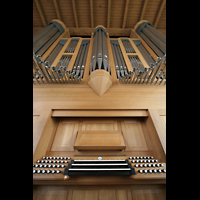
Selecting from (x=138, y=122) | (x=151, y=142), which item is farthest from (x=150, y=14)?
(x=151, y=142)

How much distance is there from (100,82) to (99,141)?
4.06 ft

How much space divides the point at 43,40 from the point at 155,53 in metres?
4.12

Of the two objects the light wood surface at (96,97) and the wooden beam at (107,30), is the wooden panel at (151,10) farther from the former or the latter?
the light wood surface at (96,97)

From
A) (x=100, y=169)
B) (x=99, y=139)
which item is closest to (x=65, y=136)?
(x=99, y=139)

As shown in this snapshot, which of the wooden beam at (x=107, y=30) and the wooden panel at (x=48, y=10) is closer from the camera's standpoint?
the wooden panel at (x=48, y=10)

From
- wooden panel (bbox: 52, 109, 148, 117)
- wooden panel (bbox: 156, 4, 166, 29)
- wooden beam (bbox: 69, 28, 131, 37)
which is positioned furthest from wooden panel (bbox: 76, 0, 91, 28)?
wooden panel (bbox: 52, 109, 148, 117)

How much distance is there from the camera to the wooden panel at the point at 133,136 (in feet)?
7.61

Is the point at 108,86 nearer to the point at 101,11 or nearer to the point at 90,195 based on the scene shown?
the point at 90,195

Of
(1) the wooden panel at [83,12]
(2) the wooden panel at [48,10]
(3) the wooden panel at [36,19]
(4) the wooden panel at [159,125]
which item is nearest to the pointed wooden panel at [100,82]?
(4) the wooden panel at [159,125]

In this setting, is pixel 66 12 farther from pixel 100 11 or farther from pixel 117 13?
pixel 117 13

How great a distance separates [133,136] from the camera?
97.8 inches

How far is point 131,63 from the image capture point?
361 cm

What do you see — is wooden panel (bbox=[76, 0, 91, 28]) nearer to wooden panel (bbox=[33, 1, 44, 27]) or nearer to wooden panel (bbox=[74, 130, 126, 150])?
wooden panel (bbox=[33, 1, 44, 27])

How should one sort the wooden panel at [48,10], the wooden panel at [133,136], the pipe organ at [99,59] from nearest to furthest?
the wooden panel at [133,136], the pipe organ at [99,59], the wooden panel at [48,10]
